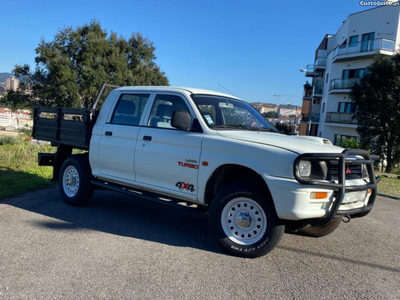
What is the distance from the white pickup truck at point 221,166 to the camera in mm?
3984

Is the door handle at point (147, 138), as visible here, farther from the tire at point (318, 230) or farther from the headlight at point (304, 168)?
the tire at point (318, 230)

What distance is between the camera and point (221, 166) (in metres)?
4.54

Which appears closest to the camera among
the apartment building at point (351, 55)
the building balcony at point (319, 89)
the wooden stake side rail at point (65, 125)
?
the wooden stake side rail at point (65, 125)

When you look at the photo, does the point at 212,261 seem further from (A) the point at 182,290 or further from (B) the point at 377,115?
(B) the point at 377,115

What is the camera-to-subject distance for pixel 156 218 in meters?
5.95

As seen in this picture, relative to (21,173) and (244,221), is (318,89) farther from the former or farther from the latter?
(244,221)

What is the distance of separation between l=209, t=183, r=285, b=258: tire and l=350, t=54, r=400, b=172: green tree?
21172 millimetres

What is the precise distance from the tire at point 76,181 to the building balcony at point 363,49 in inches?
1340

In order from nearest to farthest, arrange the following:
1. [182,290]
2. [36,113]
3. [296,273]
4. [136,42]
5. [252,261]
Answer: [182,290] < [296,273] < [252,261] < [36,113] < [136,42]

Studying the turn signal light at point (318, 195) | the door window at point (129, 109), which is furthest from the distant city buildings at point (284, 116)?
the turn signal light at point (318, 195)

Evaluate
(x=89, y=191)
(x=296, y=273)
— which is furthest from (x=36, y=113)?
(x=296, y=273)

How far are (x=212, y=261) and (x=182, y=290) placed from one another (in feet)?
2.66

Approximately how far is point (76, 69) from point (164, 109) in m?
31.5

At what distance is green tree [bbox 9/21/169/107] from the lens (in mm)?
32781
